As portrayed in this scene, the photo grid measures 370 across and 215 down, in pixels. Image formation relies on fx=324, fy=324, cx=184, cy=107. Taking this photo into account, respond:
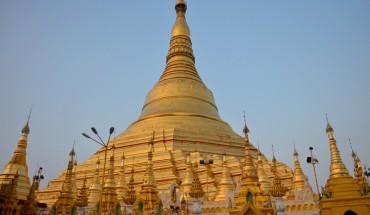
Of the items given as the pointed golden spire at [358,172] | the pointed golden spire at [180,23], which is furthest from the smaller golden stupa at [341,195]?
the pointed golden spire at [180,23]

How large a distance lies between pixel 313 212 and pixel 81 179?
19.4 m

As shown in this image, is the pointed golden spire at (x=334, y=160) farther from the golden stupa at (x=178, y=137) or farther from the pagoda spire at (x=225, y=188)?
the golden stupa at (x=178, y=137)

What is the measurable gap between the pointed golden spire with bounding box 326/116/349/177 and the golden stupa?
24.8ft

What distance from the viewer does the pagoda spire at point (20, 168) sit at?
19906 millimetres

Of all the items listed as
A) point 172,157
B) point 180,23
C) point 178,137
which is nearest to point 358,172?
point 172,157

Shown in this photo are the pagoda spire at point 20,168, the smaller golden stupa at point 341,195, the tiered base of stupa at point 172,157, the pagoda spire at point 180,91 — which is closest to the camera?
the smaller golden stupa at point 341,195

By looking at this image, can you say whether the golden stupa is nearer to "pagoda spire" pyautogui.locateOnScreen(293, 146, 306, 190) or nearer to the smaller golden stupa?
"pagoda spire" pyautogui.locateOnScreen(293, 146, 306, 190)

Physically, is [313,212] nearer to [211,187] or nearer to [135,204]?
[211,187]

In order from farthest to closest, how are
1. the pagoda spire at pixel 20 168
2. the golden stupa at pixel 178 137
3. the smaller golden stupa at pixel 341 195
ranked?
the golden stupa at pixel 178 137, the pagoda spire at pixel 20 168, the smaller golden stupa at pixel 341 195

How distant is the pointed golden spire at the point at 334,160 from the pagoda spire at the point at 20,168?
1713cm

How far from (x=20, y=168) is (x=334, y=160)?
62.0 ft

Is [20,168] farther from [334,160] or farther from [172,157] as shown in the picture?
[334,160]

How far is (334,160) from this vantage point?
16.3 meters

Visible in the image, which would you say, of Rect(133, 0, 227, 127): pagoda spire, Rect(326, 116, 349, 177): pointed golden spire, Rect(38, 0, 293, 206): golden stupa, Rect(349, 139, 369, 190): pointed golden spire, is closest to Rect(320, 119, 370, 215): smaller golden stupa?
Rect(326, 116, 349, 177): pointed golden spire
